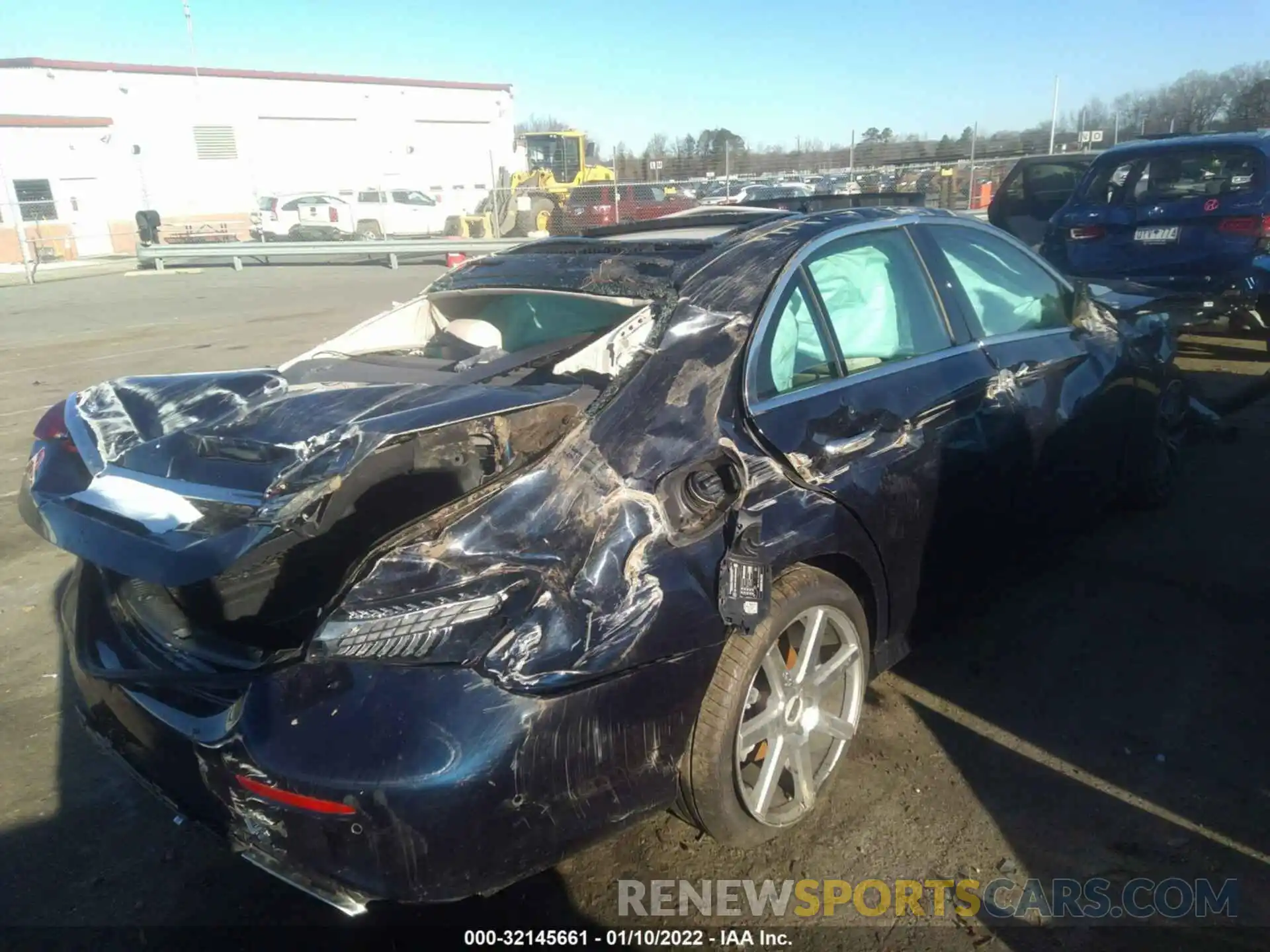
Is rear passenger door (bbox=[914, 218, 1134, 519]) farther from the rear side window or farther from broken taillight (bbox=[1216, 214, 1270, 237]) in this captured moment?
the rear side window

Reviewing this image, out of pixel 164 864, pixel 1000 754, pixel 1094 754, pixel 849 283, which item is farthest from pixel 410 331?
pixel 1094 754

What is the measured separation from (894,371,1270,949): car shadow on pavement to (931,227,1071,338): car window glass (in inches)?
34.8

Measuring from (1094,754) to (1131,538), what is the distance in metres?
2.01

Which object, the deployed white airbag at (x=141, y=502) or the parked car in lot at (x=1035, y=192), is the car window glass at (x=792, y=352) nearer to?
the deployed white airbag at (x=141, y=502)

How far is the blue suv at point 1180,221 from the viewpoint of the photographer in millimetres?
7195

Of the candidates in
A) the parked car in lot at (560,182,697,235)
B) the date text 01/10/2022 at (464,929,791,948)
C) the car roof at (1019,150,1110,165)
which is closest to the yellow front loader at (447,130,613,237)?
the parked car in lot at (560,182,697,235)

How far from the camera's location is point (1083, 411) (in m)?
3.93

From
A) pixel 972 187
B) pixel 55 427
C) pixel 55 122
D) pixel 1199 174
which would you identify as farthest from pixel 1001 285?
pixel 55 122

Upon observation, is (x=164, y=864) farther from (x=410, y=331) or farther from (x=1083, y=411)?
(x=1083, y=411)

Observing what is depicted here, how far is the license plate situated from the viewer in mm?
7578

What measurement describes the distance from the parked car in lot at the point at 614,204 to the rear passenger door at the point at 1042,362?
17813mm

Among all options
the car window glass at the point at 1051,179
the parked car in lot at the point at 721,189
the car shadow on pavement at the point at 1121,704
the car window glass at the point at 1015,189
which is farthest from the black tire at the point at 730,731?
the parked car in lot at the point at 721,189

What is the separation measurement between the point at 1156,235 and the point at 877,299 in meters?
5.77

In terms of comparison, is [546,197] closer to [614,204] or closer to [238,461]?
[614,204]
